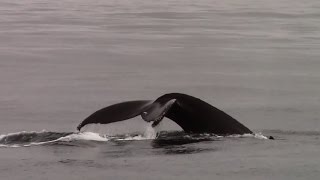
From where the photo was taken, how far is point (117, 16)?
35.8 m

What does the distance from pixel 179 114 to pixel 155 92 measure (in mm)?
5021

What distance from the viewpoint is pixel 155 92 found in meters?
13.8

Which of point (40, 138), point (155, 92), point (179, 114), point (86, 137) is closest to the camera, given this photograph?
point (179, 114)

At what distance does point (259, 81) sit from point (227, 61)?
11.2ft

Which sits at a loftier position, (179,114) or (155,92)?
(179,114)

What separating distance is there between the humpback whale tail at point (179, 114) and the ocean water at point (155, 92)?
136mm

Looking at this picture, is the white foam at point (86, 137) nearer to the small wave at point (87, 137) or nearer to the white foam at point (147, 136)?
the small wave at point (87, 137)

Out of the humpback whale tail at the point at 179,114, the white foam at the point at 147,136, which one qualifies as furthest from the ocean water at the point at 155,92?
the humpback whale tail at the point at 179,114

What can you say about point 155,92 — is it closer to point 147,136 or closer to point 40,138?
point 147,136

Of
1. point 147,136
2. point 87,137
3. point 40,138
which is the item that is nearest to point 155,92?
point 147,136

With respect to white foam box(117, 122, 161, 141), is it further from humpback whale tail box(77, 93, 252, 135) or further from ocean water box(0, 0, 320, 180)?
humpback whale tail box(77, 93, 252, 135)

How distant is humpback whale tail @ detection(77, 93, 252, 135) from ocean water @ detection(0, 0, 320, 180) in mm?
136

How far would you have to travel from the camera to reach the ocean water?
7875mm

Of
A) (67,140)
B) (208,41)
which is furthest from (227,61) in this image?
(67,140)
